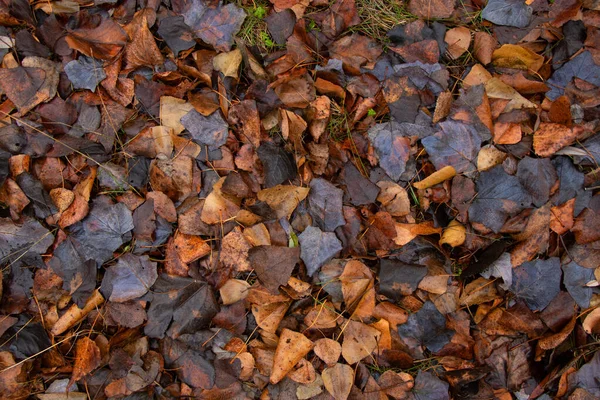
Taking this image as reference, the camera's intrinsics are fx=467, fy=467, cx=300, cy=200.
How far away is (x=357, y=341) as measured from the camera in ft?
6.40

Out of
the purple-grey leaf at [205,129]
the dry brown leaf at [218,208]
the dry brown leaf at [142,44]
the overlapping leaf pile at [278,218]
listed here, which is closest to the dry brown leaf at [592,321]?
the overlapping leaf pile at [278,218]

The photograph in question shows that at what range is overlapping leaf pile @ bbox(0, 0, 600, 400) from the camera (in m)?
1.93

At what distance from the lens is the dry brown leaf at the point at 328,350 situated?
76.3 inches

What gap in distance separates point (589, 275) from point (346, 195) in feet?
3.54

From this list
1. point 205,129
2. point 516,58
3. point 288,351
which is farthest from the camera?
point 516,58

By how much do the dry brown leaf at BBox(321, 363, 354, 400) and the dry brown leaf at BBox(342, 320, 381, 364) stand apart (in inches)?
1.6

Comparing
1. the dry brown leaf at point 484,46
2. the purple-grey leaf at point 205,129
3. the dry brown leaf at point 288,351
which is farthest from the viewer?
the dry brown leaf at point 484,46

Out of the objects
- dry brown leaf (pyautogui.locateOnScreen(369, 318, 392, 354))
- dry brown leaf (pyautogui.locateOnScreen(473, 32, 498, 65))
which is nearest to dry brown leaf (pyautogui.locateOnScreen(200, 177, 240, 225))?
dry brown leaf (pyautogui.locateOnScreen(369, 318, 392, 354))

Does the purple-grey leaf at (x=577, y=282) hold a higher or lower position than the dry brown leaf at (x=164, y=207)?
lower

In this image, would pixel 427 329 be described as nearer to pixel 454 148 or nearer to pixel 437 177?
pixel 437 177

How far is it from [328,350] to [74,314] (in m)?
1.07

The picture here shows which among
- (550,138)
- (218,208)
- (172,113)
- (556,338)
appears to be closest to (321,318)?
(218,208)

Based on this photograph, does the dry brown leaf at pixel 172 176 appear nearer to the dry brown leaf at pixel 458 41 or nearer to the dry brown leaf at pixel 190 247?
the dry brown leaf at pixel 190 247

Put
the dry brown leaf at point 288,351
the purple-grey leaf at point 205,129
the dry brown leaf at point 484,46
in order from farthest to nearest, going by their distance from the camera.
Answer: the dry brown leaf at point 484,46 < the purple-grey leaf at point 205,129 < the dry brown leaf at point 288,351
